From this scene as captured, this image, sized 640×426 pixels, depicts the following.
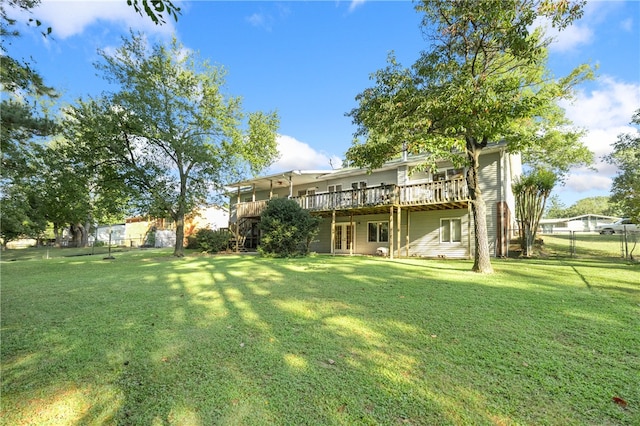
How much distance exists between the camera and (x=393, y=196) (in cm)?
1538

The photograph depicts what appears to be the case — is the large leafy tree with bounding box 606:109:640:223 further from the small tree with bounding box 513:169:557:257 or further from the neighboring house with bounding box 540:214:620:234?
the neighboring house with bounding box 540:214:620:234

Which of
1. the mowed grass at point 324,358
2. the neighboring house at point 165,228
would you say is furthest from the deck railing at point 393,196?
the neighboring house at point 165,228

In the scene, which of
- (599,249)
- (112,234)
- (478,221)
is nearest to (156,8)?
(478,221)

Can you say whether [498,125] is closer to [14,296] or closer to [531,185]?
[531,185]

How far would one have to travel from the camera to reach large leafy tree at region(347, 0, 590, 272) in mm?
8125

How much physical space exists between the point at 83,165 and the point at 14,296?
10.8 m

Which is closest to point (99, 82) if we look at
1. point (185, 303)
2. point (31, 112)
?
point (31, 112)

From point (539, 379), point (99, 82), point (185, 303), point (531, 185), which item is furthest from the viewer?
point (99, 82)

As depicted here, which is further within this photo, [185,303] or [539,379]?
[185,303]

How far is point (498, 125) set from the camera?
328 inches

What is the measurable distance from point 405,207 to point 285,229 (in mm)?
6478

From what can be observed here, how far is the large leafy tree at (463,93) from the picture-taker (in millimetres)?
8125

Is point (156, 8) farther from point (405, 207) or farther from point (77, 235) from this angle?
point (77, 235)

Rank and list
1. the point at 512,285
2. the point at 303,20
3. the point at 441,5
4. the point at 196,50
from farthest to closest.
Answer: the point at 196,50, the point at 303,20, the point at 441,5, the point at 512,285
